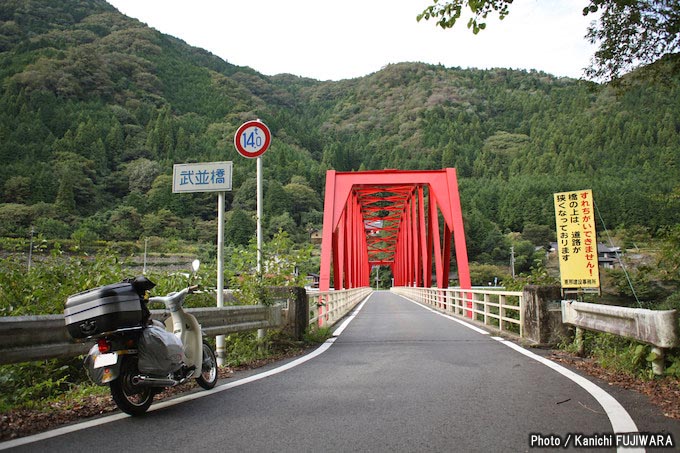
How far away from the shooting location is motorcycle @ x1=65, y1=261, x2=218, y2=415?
3293 mm

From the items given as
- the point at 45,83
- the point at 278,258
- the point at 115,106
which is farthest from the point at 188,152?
the point at 278,258

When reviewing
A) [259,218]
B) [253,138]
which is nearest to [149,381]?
[259,218]

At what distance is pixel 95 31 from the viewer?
13238 cm

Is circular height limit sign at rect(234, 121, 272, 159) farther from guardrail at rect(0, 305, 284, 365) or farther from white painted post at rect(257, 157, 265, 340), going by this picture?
guardrail at rect(0, 305, 284, 365)

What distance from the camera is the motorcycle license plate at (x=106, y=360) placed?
326 centimetres

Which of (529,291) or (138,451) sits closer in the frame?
(138,451)

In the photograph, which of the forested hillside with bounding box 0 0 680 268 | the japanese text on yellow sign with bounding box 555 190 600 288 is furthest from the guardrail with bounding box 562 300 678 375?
the forested hillside with bounding box 0 0 680 268

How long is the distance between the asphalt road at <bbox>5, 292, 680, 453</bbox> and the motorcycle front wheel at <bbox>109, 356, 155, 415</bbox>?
0.08 meters

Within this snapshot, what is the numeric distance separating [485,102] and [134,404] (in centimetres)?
12135

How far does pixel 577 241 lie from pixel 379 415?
4.77 metres

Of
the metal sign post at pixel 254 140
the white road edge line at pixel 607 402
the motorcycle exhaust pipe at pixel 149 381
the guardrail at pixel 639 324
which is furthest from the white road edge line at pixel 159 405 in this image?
the guardrail at pixel 639 324

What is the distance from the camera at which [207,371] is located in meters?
4.54

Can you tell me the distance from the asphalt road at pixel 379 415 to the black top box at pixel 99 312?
23.3 inches

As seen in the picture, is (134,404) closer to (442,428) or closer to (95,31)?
(442,428)
